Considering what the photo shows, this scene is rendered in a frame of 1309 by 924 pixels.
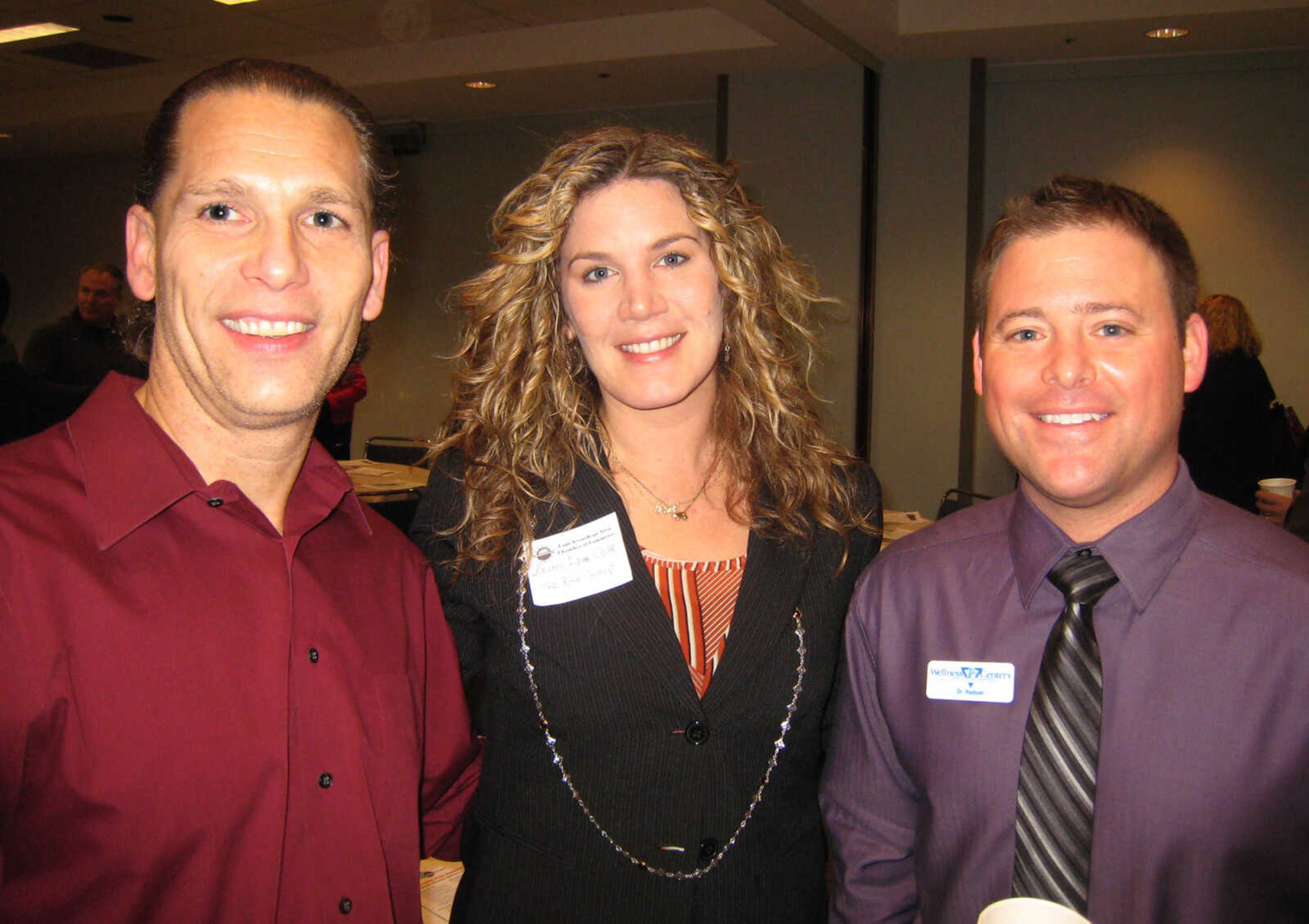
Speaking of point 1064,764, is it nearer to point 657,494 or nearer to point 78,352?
point 657,494

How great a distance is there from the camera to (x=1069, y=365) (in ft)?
4.65

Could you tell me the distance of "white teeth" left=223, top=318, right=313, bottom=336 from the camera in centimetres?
127

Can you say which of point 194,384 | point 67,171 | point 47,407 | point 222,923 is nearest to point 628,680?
point 222,923

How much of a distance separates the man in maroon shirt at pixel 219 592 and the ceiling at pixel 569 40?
503 cm

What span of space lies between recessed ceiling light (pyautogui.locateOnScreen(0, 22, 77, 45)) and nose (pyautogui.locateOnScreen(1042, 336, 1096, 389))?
805 cm

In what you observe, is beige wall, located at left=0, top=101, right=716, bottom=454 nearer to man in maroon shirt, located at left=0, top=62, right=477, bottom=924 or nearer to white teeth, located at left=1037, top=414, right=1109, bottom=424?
man in maroon shirt, located at left=0, top=62, right=477, bottom=924

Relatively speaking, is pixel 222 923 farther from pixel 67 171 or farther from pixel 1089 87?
pixel 67 171

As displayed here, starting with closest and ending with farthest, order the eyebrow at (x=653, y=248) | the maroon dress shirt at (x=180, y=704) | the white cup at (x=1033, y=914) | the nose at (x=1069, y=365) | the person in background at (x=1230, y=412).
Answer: the white cup at (x=1033, y=914), the maroon dress shirt at (x=180, y=704), the nose at (x=1069, y=365), the eyebrow at (x=653, y=248), the person in background at (x=1230, y=412)

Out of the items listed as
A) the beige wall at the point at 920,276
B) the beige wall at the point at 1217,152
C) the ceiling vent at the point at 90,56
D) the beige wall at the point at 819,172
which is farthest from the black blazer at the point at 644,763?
the ceiling vent at the point at 90,56

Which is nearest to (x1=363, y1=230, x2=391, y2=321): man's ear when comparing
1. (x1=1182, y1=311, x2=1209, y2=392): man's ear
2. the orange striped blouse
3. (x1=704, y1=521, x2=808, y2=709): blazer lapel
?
the orange striped blouse

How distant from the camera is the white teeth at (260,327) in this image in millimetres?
1273

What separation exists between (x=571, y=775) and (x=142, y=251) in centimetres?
101

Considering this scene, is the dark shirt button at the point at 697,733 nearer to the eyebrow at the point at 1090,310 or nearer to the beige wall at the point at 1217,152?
the eyebrow at the point at 1090,310

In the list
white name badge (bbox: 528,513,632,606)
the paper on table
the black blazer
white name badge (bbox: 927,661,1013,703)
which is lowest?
the paper on table
